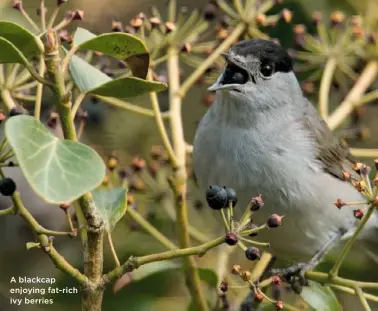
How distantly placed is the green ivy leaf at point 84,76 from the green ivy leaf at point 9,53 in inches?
7.7

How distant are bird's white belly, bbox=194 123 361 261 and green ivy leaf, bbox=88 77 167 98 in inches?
58.3

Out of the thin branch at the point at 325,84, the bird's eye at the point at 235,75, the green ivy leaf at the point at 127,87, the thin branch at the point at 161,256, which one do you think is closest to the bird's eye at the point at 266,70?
the bird's eye at the point at 235,75

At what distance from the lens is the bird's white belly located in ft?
10.9

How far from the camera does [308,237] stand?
3.62 m

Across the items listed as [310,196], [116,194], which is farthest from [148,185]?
[116,194]

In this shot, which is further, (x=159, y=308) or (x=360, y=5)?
(x=360, y=5)

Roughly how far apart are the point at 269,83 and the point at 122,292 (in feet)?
4.15

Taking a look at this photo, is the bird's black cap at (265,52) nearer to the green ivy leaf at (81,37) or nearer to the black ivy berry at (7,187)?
the green ivy leaf at (81,37)

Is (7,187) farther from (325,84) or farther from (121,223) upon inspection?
(325,84)

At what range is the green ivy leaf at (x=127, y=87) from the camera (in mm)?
1804

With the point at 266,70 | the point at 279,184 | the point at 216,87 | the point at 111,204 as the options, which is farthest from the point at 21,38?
the point at 266,70

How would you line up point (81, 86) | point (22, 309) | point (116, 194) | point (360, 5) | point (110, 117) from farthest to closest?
point (360, 5) → point (110, 117) → point (22, 309) → point (116, 194) → point (81, 86)

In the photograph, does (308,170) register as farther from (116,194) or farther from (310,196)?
(116,194)

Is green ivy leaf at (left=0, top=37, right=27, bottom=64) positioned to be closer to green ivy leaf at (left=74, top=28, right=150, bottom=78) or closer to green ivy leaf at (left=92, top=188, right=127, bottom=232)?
green ivy leaf at (left=74, top=28, right=150, bottom=78)
